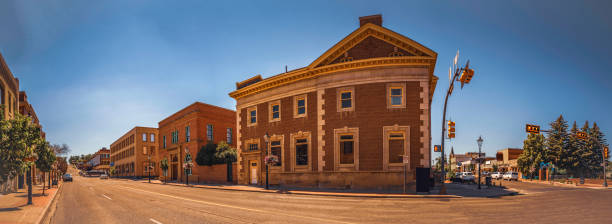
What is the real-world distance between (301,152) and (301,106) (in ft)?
13.7

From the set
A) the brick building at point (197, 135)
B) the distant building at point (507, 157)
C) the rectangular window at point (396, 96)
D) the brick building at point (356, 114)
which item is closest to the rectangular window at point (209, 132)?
the brick building at point (197, 135)

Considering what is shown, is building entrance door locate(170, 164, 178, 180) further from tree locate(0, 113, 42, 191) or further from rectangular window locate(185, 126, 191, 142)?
tree locate(0, 113, 42, 191)

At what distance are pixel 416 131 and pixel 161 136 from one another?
49.1 m

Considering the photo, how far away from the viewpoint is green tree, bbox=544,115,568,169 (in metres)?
55.5

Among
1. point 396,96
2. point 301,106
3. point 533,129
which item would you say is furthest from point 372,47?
point 533,129

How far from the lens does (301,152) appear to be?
28.7m

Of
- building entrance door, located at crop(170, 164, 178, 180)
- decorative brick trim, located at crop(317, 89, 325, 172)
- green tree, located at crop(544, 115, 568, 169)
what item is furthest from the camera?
green tree, located at crop(544, 115, 568, 169)

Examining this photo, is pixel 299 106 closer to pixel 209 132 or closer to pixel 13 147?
pixel 13 147

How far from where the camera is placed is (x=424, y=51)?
24.5 m

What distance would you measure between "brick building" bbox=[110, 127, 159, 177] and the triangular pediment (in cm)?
5899

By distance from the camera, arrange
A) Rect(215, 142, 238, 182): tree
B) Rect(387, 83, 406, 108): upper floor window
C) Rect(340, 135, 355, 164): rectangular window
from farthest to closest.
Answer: Rect(215, 142, 238, 182): tree, Rect(340, 135, 355, 164): rectangular window, Rect(387, 83, 406, 108): upper floor window

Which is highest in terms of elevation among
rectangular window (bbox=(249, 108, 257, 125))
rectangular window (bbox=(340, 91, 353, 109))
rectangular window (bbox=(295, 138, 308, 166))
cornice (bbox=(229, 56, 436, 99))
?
cornice (bbox=(229, 56, 436, 99))

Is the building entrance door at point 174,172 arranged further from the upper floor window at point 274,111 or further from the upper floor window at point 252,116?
the upper floor window at point 274,111

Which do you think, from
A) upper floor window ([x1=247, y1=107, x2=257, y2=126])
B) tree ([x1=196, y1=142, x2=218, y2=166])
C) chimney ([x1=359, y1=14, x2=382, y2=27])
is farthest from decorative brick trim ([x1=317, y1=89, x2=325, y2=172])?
tree ([x1=196, y1=142, x2=218, y2=166])
